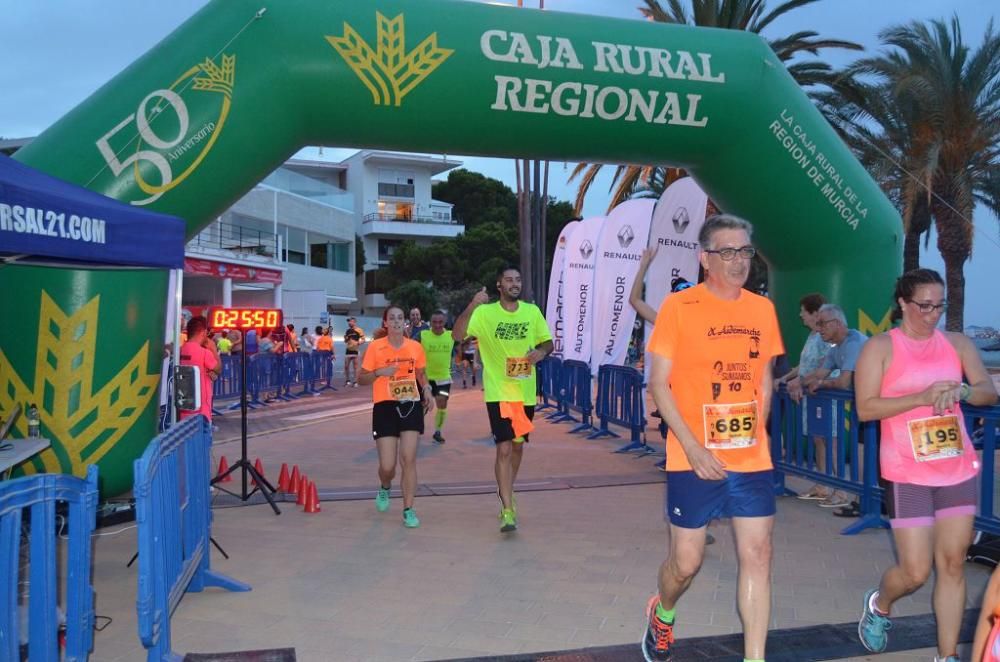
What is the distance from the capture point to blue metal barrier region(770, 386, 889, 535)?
270 inches

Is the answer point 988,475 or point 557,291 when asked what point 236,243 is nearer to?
point 557,291

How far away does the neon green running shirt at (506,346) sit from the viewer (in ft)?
22.5

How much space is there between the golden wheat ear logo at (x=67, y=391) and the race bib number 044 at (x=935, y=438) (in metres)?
5.51

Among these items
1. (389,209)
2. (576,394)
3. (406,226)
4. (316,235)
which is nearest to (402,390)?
(576,394)

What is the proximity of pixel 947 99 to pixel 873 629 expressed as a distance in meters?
18.1

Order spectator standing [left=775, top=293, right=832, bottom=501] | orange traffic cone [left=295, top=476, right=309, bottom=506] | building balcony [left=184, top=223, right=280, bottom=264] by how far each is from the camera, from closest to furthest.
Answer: spectator standing [left=775, top=293, right=832, bottom=501] → orange traffic cone [left=295, top=476, right=309, bottom=506] → building balcony [left=184, top=223, right=280, bottom=264]

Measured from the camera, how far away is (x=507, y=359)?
22.5 ft

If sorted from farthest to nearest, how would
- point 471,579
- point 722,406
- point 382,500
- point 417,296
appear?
1. point 417,296
2. point 382,500
3. point 471,579
4. point 722,406

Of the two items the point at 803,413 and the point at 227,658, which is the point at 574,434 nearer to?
the point at 803,413

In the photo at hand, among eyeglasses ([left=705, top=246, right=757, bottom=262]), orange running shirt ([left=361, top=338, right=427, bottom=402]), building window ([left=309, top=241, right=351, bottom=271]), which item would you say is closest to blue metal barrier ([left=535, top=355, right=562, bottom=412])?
orange running shirt ([left=361, top=338, right=427, bottom=402])

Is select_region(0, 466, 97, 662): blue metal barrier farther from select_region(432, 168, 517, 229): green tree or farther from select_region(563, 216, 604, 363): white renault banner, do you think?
select_region(432, 168, 517, 229): green tree

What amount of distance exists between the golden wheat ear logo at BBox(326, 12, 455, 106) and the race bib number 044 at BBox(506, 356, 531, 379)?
7.98 feet

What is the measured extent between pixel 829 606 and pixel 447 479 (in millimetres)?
5053

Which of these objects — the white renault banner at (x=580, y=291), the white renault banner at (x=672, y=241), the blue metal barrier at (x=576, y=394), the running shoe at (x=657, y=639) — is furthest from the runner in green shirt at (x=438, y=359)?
the running shoe at (x=657, y=639)
